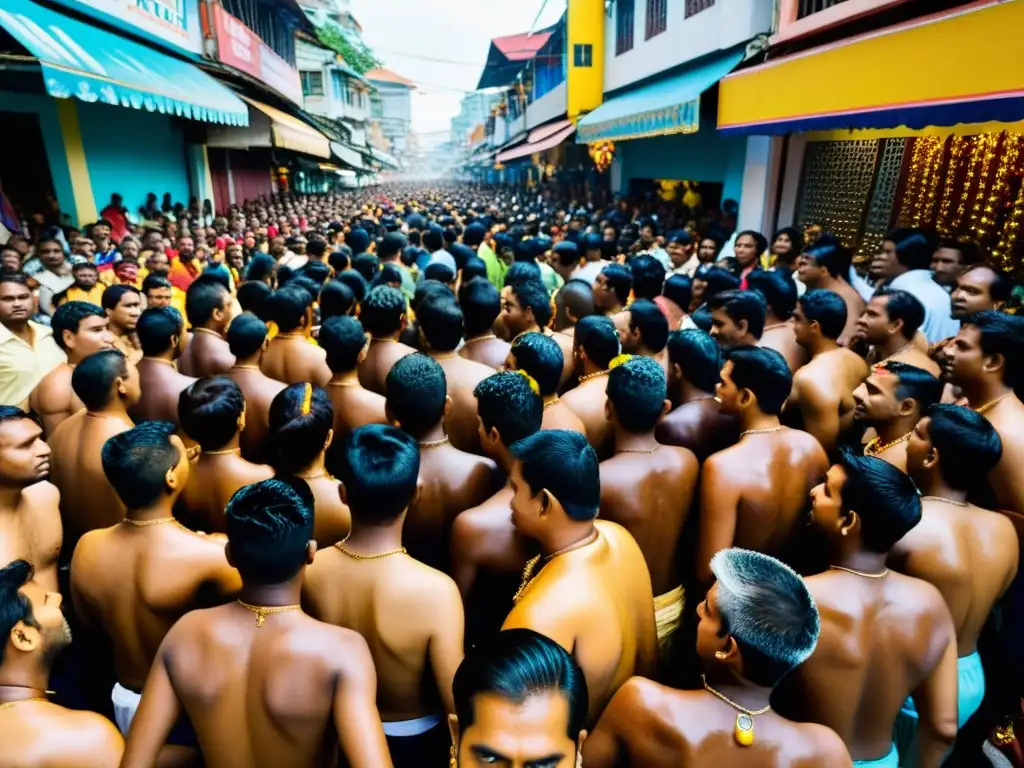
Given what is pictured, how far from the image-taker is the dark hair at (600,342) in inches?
132

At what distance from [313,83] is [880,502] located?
35.0 metres

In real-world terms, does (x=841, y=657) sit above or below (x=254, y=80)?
below

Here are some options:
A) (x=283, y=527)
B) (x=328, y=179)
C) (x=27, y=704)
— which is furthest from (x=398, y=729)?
(x=328, y=179)

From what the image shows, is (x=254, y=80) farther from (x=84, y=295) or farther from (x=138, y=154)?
(x=84, y=295)

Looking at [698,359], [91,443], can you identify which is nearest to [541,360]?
[698,359]

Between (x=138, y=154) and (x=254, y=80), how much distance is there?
3.75 meters

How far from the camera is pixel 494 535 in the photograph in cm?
233

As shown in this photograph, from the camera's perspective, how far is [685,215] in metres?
12.4

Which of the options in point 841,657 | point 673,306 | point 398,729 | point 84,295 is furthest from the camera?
point 84,295

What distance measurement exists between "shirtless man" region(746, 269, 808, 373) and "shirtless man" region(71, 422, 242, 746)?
349 cm

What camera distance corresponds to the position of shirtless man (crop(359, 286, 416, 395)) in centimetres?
381

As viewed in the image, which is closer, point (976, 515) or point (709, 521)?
point (976, 515)

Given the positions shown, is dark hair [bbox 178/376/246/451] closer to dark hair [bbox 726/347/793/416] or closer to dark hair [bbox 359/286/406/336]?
dark hair [bbox 359/286/406/336]

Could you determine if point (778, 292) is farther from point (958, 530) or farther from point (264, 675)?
point (264, 675)
